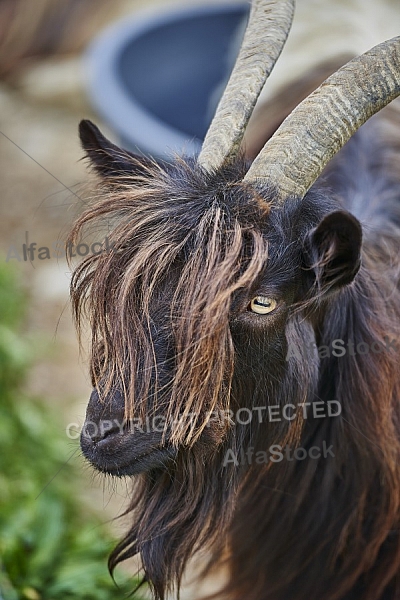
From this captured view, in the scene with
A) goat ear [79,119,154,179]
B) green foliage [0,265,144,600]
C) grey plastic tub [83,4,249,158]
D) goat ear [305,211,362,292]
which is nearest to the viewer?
goat ear [305,211,362,292]

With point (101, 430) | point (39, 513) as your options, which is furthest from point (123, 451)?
point (39, 513)

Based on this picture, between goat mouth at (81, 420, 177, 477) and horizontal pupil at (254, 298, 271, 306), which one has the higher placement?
horizontal pupil at (254, 298, 271, 306)

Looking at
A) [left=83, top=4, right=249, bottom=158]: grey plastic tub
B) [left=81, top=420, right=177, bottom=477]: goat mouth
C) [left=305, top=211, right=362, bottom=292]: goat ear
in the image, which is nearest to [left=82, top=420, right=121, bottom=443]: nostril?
[left=81, top=420, right=177, bottom=477]: goat mouth

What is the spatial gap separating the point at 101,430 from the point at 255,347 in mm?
422

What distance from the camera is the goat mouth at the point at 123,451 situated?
172 cm

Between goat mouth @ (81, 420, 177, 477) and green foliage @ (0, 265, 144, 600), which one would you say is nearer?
goat mouth @ (81, 420, 177, 477)

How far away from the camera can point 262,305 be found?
1.70 m

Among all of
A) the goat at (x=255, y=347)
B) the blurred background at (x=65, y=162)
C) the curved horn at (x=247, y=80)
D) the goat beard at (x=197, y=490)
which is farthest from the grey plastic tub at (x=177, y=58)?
the goat beard at (x=197, y=490)

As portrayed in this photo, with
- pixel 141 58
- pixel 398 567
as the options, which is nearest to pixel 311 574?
pixel 398 567

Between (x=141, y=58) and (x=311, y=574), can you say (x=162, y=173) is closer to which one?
(x=311, y=574)

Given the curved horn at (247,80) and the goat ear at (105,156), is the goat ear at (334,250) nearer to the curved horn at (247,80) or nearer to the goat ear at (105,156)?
the curved horn at (247,80)

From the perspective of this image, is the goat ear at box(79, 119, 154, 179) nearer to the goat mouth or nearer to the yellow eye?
the yellow eye

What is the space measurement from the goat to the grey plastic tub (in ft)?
12.0

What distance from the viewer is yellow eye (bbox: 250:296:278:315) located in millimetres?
1695
